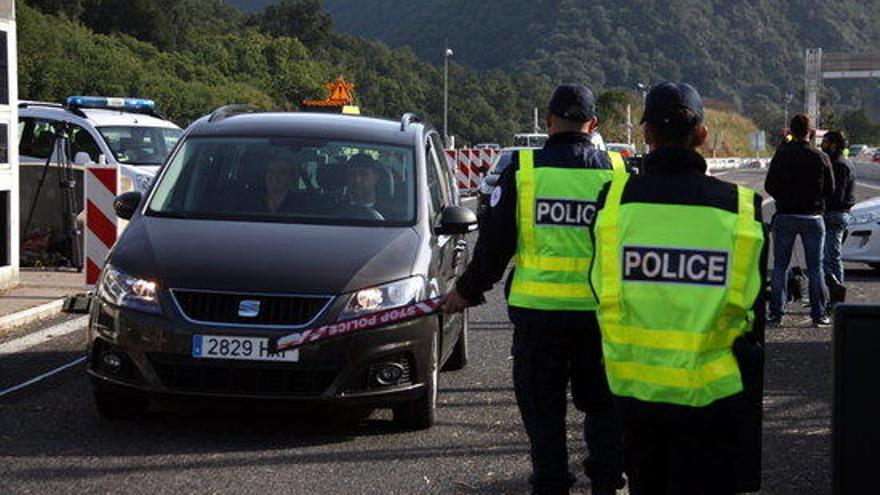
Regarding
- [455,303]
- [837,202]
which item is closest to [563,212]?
[455,303]

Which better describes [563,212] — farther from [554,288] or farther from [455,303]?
[455,303]

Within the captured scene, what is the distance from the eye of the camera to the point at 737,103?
15000 cm

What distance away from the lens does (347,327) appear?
688cm

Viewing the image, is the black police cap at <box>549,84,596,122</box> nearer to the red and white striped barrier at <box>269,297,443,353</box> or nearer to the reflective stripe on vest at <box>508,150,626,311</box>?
the reflective stripe on vest at <box>508,150,626,311</box>

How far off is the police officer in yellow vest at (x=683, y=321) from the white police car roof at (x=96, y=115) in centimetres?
1545

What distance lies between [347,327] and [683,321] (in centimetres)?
317

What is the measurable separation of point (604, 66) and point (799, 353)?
13308 cm

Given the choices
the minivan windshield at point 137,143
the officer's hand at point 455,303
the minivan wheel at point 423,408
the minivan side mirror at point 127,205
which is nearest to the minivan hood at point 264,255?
the minivan side mirror at point 127,205

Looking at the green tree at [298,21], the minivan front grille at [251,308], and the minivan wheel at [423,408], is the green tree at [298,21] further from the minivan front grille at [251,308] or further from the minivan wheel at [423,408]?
the minivan front grille at [251,308]

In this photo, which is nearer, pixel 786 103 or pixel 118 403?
pixel 118 403

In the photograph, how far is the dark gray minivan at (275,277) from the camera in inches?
271

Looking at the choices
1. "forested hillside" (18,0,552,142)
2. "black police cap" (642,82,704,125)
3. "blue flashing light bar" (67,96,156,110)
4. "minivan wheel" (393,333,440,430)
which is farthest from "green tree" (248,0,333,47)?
"black police cap" (642,82,704,125)

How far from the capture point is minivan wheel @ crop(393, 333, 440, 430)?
7.25 meters

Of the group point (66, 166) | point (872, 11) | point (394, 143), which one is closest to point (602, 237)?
point (394, 143)
